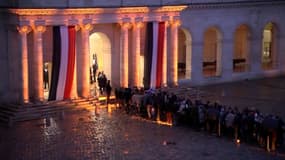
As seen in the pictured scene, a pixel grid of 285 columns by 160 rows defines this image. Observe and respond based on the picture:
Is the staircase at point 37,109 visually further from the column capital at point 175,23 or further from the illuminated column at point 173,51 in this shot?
the column capital at point 175,23

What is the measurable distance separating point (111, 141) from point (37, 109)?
758 cm

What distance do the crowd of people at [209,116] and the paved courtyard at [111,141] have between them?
480 mm

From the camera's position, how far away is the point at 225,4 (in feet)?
154

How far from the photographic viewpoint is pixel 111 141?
→ 29.7 meters

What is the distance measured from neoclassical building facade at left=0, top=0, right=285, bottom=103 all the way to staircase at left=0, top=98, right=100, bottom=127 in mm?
773

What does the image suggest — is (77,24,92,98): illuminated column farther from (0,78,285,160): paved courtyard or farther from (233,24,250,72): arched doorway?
(233,24,250,72): arched doorway

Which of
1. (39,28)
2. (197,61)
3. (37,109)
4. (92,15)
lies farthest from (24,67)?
(197,61)

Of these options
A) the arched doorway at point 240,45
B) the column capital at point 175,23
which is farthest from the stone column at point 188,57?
the arched doorway at point 240,45

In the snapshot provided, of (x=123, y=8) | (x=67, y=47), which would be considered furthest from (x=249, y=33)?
(x=67, y=47)

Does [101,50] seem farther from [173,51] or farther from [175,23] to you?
[175,23]

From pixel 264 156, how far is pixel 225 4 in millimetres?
22033

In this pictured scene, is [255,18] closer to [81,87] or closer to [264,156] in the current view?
[81,87]

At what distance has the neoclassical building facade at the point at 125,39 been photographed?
3616cm

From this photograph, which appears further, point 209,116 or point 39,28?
point 39,28
